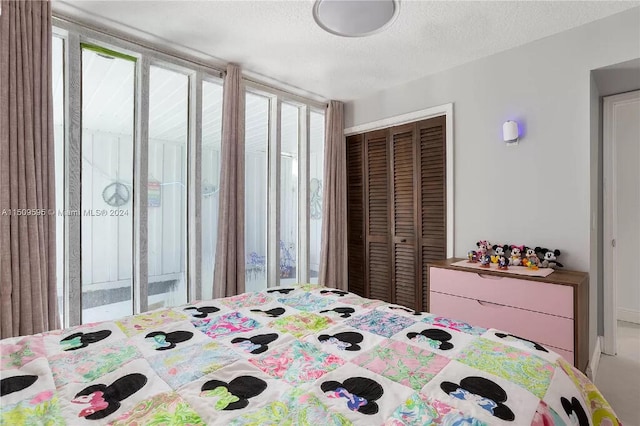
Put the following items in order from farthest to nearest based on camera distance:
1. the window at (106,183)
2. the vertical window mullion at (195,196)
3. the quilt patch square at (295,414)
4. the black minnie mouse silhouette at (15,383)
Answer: the vertical window mullion at (195,196), the window at (106,183), the black minnie mouse silhouette at (15,383), the quilt patch square at (295,414)

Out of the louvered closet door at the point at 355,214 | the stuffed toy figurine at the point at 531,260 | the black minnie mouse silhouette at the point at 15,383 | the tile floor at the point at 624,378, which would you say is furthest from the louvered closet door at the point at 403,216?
the black minnie mouse silhouette at the point at 15,383

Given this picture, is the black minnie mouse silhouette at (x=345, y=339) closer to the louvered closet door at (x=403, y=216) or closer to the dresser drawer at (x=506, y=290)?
the dresser drawer at (x=506, y=290)

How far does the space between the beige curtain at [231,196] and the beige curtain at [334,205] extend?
112 cm

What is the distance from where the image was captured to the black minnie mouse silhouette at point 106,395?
0.83 meters

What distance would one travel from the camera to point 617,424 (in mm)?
1068

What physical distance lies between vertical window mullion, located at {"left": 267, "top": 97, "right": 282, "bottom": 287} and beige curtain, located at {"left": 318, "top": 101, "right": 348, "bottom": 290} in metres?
0.58

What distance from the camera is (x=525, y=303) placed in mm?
2197

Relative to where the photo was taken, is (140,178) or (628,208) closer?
(140,178)

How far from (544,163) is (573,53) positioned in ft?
2.62

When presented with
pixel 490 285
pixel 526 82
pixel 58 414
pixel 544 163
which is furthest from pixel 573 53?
pixel 58 414

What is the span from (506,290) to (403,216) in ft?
4.39

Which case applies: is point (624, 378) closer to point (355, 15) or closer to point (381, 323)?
point (381, 323)

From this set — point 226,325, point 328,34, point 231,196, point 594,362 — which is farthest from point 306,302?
point 594,362

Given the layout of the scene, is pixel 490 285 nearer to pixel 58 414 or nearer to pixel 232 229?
pixel 232 229
